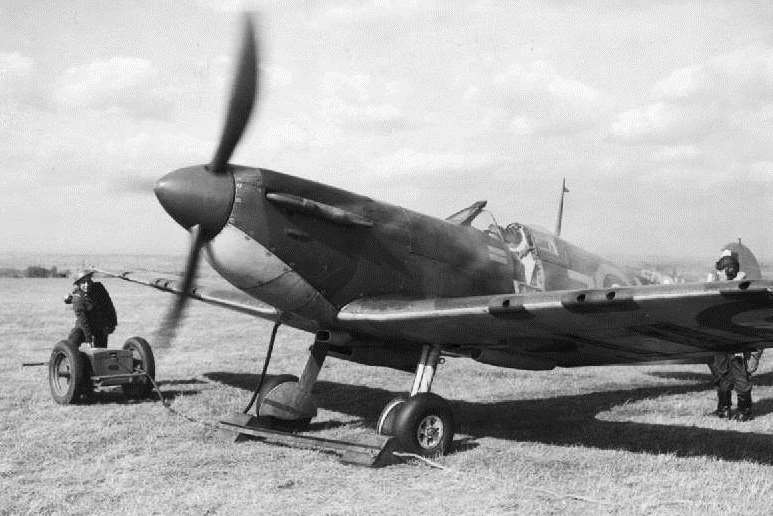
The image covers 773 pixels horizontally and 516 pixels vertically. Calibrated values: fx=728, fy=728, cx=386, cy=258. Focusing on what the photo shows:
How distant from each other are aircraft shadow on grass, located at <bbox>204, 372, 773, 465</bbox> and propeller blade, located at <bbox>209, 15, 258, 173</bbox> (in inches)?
139

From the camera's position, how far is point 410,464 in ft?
20.5

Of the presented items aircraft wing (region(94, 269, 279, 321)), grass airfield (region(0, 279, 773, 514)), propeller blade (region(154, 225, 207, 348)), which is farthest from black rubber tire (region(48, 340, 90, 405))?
Result: propeller blade (region(154, 225, 207, 348))

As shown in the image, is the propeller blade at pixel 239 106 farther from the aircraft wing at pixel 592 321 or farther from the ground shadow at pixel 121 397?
the ground shadow at pixel 121 397

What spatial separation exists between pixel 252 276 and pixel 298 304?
0.57m

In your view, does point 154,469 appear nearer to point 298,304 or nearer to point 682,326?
point 298,304

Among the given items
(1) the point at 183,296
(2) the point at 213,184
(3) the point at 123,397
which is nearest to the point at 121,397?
(3) the point at 123,397

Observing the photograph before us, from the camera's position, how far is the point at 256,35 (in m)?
5.98

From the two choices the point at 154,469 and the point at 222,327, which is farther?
the point at 222,327

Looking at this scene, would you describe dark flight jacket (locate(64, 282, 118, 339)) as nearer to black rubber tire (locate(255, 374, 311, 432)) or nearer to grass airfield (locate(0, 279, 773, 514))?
grass airfield (locate(0, 279, 773, 514))

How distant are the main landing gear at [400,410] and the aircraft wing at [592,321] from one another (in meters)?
0.49

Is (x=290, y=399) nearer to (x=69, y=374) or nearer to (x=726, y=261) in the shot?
(x=69, y=374)

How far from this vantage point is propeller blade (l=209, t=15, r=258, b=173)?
607cm

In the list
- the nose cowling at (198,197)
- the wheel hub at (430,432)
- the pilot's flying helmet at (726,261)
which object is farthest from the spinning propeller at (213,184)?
the pilot's flying helmet at (726,261)

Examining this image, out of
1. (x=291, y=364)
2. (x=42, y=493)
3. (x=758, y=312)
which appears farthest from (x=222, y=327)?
(x=758, y=312)
